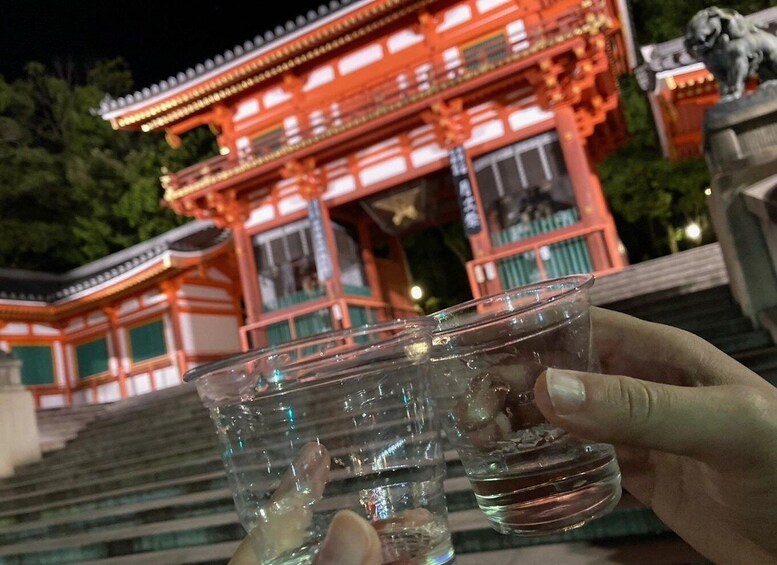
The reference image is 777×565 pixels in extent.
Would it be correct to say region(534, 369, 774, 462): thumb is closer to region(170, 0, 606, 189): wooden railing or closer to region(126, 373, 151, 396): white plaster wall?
region(170, 0, 606, 189): wooden railing

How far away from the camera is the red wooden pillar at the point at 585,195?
8930 mm

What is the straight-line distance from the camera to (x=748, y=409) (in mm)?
897

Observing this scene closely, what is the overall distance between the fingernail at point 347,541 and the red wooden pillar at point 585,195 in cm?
892

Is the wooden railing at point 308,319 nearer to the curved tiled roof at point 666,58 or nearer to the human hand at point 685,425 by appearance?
the curved tiled roof at point 666,58

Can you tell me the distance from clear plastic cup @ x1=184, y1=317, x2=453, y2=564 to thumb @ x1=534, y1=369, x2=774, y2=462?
19 cm

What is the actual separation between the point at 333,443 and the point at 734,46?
4.79 meters

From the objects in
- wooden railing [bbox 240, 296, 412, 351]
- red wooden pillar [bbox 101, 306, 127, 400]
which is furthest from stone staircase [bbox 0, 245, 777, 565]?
red wooden pillar [bbox 101, 306, 127, 400]

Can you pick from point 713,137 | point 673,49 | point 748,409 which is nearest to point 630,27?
point 673,49

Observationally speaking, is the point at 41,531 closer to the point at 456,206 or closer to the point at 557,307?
the point at 557,307

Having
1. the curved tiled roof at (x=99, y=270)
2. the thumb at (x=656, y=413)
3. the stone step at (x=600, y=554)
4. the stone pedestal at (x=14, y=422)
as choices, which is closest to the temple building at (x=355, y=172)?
the curved tiled roof at (x=99, y=270)

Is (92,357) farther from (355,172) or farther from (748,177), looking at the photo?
(748,177)

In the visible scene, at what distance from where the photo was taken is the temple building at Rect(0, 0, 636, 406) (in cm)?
947

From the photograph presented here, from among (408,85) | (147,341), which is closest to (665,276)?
(408,85)

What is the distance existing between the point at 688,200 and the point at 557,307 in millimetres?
18270
